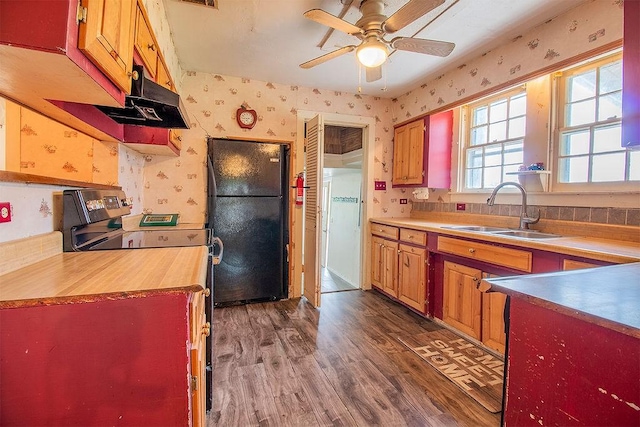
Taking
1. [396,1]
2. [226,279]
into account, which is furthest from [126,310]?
[226,279]

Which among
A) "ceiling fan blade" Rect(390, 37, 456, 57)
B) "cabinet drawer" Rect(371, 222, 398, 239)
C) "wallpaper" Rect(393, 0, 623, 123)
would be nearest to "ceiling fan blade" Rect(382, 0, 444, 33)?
"ceiling fan blade" Rect(390, 37, 456, 57)

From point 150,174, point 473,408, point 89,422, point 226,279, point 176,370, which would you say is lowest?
point 473,408

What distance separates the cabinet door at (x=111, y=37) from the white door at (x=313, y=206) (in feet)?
6.73

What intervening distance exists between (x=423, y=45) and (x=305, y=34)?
94 cm

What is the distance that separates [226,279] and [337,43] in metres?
2.44

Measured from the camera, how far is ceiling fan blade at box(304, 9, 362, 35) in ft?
5.50

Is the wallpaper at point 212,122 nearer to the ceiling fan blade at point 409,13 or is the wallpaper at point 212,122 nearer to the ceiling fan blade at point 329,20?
the ceiling fan blade at point 329,20

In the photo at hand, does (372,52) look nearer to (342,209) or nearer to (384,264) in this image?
(384,264)

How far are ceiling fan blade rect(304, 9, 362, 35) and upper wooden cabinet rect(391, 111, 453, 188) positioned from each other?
5.55 feet

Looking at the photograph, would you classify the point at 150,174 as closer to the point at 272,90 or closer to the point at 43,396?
the point at 272,90

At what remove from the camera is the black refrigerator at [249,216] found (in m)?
3.20

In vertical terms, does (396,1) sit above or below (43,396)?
above

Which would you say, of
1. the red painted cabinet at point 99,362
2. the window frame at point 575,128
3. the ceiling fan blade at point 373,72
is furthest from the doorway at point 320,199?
the red painted cabinet at point 99,362

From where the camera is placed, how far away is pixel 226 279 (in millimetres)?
3221
